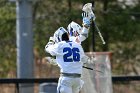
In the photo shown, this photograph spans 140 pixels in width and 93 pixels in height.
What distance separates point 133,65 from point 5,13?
206 inches

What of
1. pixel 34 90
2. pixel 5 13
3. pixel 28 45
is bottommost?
pixel 34 90

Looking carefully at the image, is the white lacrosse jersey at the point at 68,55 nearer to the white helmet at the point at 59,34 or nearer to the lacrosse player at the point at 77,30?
the white helmet at the point at 59,34

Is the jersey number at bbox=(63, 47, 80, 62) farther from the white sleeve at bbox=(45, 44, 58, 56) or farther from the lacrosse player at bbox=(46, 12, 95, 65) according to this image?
the lacrosse player at bbox=(46, 12, 95, 65)

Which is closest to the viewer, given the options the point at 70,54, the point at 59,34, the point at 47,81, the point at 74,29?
the point at 70,54

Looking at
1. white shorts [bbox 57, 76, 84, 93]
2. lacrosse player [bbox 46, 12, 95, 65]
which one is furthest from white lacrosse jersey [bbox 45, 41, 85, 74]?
lacrosse player [bbox 46, 12, 95, 65]

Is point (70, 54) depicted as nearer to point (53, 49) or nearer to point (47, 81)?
point (53, 49)

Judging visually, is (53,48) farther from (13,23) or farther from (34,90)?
(13,23)

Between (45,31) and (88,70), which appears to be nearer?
(88,70)

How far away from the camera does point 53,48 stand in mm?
10867

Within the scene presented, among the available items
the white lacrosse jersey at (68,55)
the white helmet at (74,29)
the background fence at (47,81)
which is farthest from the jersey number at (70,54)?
the background fence at (47,81)

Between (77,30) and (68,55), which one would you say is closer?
(68,55)

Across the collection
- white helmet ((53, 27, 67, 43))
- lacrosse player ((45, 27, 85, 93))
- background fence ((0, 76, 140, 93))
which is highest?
white helmet ((53, 27, 67, 43))

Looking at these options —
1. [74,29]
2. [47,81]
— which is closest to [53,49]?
[74,29]

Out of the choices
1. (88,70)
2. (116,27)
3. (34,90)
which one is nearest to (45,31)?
(116,27)
